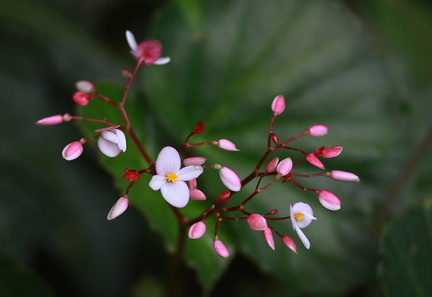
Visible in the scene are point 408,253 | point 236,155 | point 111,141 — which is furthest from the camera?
point 236,155

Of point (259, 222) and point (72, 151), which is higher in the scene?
point (72, 151)

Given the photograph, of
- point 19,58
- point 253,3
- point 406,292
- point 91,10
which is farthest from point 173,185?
point 91,10

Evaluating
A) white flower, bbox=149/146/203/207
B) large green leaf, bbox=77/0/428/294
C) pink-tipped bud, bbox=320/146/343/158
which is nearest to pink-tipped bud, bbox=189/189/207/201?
white flower, bbox=149/146/203/207

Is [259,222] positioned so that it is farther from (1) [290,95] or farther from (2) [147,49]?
(1) [290,95]

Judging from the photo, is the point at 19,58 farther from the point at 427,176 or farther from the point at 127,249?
the point at 427,176

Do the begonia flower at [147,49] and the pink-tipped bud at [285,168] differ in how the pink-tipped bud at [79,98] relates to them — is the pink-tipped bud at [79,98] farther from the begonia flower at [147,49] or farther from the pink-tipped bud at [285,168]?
the pink-tipped bud at [285,168]

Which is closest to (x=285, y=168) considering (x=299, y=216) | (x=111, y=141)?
(x=299, y=216)

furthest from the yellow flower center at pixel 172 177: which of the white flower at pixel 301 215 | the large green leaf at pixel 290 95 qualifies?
the large green leaf at pixel 290 95

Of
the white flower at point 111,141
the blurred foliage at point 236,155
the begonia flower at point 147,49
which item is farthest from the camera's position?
the blurred foliage at point 236,155
